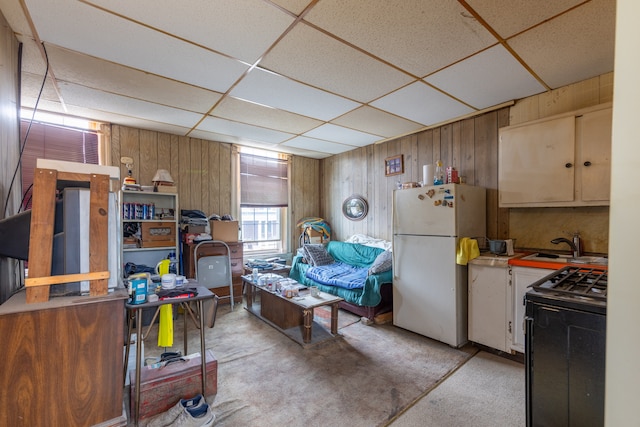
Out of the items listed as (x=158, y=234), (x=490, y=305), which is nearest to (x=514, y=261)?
(x=490, y=305)

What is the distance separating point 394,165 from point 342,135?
0.87 meters

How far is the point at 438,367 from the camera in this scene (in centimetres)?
237

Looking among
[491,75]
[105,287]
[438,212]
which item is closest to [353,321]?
[438,212]

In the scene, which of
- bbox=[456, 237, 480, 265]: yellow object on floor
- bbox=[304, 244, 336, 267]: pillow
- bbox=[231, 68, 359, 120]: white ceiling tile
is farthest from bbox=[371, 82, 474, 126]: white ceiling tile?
bbox=[304, 244, 336, 267]: pillow

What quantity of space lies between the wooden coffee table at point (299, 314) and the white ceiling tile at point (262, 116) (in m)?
1.98

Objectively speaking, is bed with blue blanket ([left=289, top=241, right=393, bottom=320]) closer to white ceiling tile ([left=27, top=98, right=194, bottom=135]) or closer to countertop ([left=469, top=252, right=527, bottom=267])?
countertop ([left=469, top=252, right=527, bottom=267])

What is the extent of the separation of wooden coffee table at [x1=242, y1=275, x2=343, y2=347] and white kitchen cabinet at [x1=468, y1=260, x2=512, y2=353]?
1.28 meters

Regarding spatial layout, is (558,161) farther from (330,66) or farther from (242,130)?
(242,130)

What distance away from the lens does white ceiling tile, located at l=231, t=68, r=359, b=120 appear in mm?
2465

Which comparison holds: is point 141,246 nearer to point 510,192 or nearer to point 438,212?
point 438,212

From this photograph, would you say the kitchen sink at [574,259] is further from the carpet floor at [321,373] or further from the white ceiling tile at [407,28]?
the white ceiling tile at [407,28]

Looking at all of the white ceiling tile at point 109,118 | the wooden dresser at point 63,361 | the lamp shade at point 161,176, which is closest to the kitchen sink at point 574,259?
the wooden dresser at point 63,361

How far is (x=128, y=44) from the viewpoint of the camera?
196cm

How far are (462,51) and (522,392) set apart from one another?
8.06ft
